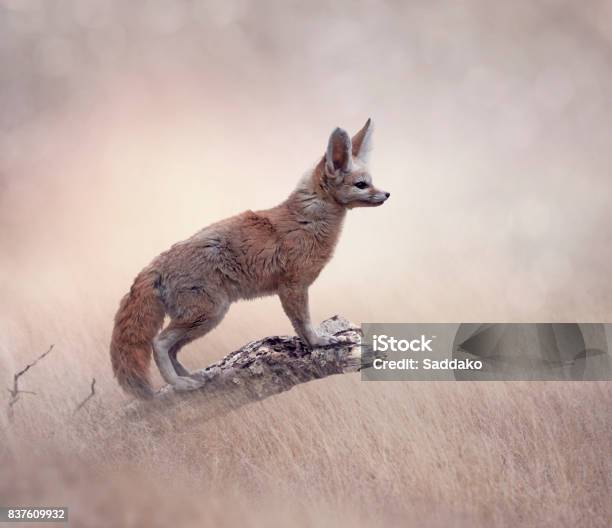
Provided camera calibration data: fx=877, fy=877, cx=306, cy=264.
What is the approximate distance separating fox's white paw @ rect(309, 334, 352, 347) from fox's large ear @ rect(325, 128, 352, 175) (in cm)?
120

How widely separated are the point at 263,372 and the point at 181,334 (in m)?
0.65

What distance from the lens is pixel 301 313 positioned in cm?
632

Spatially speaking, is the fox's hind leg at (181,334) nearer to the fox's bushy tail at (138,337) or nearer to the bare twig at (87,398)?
the fox's bushy tail at (138,337)

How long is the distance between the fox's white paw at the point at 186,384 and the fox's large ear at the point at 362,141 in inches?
81.1

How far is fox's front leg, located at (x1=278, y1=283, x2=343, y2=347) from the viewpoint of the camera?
248 inches

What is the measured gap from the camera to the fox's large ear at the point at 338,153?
6254 millimetres

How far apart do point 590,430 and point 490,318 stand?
171cm

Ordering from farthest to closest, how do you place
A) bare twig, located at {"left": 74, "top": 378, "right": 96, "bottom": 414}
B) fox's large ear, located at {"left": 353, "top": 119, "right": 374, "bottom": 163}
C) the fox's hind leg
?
fox's large ear, located at {"left": 353, "top": 119, "right": 374, "bottom": 163}
bare twig, located at {"left": 74, "top": 378, "right": 96, "bottom": 414}
the fox's hind leg

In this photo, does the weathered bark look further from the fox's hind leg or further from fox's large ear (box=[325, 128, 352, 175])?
fox's large ear (box=[325, 128, 352, 175])

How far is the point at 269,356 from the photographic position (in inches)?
247

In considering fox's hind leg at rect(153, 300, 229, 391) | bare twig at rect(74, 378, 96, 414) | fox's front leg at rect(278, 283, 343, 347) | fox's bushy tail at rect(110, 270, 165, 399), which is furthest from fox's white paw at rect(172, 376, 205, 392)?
fox's front leg at rect(278, 283, 343, 347)

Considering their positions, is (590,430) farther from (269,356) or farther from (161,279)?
(161,279)

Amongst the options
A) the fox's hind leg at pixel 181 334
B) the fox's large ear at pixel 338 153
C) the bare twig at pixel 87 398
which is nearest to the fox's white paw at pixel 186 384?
the fox's hind leg at pixel 181 334

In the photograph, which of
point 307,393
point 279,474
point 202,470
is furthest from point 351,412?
point 202,470
